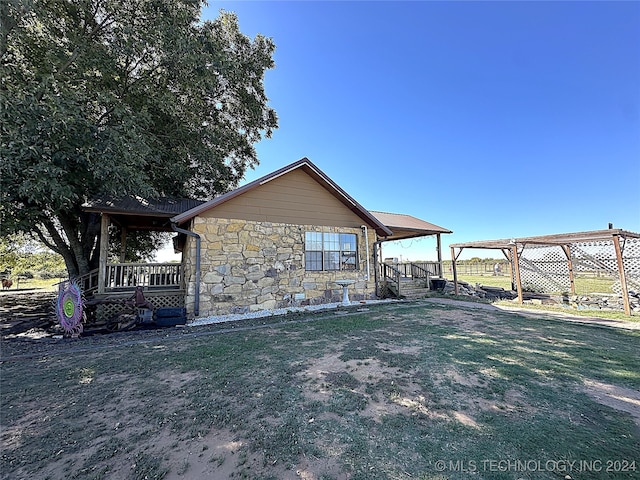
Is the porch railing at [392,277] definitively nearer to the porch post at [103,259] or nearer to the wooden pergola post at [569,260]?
the wooden pergola post at [569,260]

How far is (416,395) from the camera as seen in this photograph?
3.19m

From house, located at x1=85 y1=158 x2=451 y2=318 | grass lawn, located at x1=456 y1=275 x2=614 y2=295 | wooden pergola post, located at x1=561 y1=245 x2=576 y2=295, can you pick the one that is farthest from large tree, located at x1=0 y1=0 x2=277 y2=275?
grass lawn, located at x1=456 y1=275 x2=614 y2=295

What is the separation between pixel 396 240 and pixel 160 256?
52.4 ft

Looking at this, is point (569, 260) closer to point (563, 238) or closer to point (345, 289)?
point (563, 238)

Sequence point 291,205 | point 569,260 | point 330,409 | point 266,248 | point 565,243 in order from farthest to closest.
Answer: point 569,260
point 565,243
point 291,205
point 266,248
point 330,409

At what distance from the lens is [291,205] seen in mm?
9945

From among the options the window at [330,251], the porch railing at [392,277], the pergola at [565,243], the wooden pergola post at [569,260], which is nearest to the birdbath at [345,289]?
the window at [330,251]

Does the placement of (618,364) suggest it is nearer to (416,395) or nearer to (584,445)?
(584,445)

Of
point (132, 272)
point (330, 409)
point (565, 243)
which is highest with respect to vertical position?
point (565, 243)

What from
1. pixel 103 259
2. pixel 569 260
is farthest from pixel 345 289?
pixel 569 260

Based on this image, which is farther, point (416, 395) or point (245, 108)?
point (245, 108)

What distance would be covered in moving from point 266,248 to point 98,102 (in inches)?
294

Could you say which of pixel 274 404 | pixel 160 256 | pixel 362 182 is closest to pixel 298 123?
pixel 362 182

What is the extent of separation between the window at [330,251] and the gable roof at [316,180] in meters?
1.12
